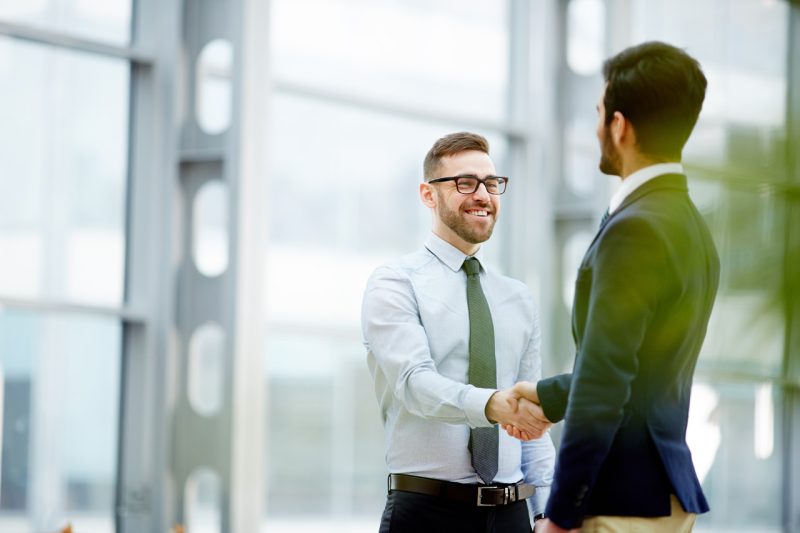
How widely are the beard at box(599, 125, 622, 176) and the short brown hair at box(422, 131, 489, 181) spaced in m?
0.99

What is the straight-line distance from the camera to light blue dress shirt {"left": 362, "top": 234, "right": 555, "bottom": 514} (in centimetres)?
253

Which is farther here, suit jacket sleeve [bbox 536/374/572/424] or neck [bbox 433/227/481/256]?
neck [bbox 433/227/481/256]

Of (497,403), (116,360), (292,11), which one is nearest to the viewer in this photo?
(497,403)

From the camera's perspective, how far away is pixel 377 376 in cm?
277

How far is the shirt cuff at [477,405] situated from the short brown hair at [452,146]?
27.4 inches

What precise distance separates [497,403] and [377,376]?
44 centimetres

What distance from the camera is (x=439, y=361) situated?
2.70 metres

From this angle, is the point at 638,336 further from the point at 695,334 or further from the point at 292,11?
the point at 292,11

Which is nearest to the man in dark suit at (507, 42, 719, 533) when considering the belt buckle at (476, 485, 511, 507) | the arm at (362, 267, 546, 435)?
the arm at (362, 267, 546, 435)

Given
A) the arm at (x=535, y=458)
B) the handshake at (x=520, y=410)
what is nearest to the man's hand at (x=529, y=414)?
the handshake at (x=520, y=410)

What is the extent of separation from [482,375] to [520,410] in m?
0.31

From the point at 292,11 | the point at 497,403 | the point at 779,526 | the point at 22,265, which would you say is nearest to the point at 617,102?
the point at 497,403

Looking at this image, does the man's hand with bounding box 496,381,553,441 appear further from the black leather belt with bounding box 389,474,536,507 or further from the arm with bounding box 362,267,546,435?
the black leather belt with bounding box 389,474,536,507

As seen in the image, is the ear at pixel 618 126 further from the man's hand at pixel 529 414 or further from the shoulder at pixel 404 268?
the shoulder at pixel 404 268
